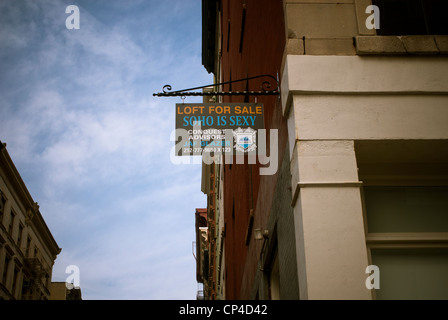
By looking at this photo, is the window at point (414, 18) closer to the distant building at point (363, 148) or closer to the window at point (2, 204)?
the distant building at point (363, 148)

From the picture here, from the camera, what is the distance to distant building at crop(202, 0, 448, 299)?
5.53 meters

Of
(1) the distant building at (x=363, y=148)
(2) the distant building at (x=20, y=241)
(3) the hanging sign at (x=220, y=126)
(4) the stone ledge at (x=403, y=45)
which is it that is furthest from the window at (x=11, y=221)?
(4) the stone ledge at (x=403, y=45)

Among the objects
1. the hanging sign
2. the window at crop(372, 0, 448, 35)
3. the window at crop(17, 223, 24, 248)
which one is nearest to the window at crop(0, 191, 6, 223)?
the window at crop(17, 223, 24, 248)

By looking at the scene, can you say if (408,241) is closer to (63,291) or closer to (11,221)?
(11,221)

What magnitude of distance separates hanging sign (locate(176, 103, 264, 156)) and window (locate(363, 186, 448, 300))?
190 cm

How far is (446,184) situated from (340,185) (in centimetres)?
162

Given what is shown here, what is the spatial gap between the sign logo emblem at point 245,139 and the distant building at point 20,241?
35.2 meters

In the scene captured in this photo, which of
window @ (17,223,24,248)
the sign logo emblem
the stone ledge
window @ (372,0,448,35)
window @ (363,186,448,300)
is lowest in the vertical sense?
window @ (363,186,448,300)

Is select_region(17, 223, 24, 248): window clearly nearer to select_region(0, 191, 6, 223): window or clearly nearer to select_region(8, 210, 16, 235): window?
select_region(8, 210, 16, 235): window

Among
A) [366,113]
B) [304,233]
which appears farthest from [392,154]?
[304,233]

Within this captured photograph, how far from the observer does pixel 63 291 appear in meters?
57.7

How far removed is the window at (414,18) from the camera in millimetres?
6844

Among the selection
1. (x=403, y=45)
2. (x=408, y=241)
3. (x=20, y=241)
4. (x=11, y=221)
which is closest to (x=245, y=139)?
(x=403, y=45)
